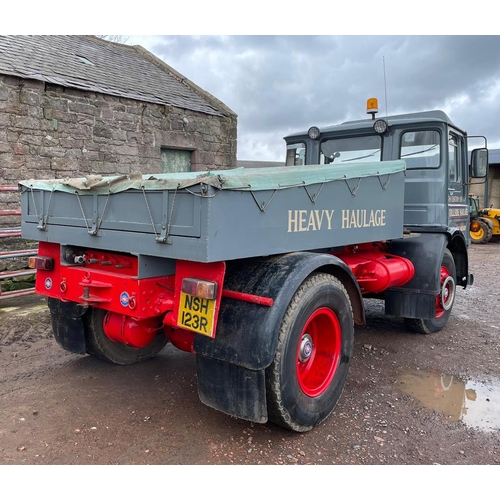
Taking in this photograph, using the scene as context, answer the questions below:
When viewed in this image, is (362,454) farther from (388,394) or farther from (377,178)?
(377,178)

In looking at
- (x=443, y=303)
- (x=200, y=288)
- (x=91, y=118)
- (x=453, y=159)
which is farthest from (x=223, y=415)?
(x=91, y=118)

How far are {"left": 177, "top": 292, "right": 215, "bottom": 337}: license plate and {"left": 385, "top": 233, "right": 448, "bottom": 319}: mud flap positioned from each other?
9.55 ft

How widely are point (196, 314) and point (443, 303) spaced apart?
359cm

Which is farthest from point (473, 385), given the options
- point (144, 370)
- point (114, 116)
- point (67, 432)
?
point (114, 116)

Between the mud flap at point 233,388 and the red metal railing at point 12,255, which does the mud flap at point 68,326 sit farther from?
the red metal railing at point 12,255

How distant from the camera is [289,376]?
2924 mm

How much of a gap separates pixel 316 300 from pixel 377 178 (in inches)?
54.3

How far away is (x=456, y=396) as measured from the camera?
382cm

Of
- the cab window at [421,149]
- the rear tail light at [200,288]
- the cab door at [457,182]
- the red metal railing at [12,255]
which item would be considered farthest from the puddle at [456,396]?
the red metal railing at [12,255]

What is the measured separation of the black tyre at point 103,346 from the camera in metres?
3.93

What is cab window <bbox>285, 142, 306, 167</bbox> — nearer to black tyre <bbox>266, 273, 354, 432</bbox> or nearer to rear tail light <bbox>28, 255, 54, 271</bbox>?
black tyre <bbox>266, 273, 354, 432</bbox>

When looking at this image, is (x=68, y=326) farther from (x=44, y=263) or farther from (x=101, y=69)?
(x=101, y=69)

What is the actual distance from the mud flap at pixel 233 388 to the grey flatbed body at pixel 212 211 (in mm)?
701

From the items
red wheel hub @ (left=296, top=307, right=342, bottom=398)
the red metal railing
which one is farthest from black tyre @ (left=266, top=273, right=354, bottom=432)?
the red metal railing
